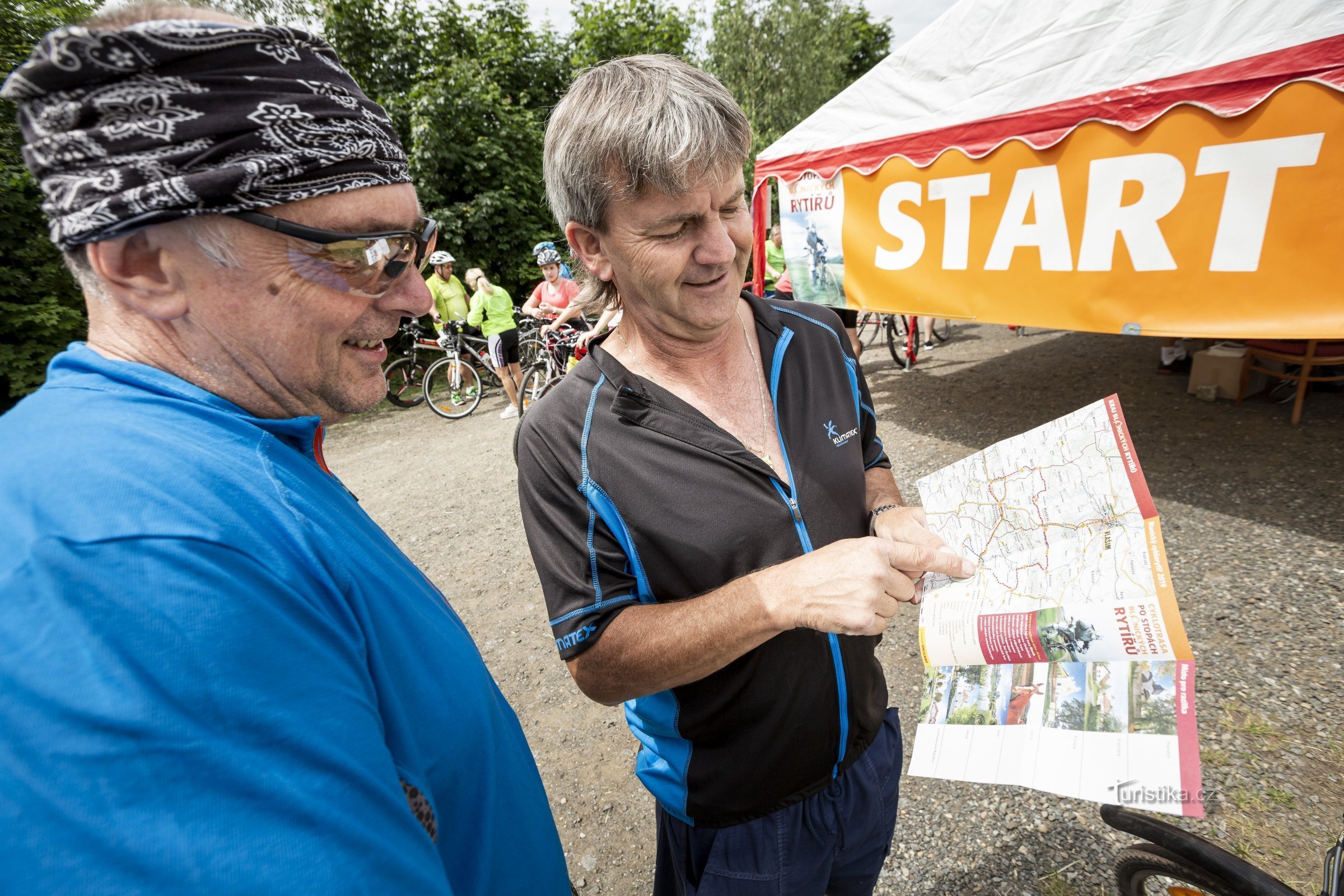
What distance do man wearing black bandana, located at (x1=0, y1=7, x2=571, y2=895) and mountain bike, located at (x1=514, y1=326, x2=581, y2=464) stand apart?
7673mm

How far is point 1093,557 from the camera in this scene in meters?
1.06

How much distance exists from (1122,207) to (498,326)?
7265mm

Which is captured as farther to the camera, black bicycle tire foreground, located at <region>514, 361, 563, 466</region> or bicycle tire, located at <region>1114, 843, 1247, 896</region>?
black bicycle tire foreground, located at <region>514, 361, 563, 466</region>

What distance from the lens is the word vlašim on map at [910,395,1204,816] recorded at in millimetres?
958

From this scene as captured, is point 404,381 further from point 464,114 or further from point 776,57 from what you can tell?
point 776,57

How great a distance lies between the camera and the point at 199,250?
29.5 inches

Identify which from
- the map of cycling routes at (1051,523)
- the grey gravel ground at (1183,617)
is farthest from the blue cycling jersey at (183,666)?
the grey gravel ground at (1183,617)

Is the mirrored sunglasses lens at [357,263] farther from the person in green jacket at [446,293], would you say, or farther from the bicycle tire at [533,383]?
the person in green jacket at [446,293]

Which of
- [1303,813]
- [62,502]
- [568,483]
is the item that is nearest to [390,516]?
[568,483]

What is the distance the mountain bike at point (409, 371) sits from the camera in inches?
394

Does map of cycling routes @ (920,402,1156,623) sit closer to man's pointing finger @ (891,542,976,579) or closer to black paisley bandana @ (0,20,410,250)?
man's pointing finger @ (891,542,976,579)

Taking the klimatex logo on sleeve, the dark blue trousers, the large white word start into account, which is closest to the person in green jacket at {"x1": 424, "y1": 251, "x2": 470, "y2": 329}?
the large white word start

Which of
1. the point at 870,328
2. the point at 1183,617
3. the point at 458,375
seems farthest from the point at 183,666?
the point at 870,328

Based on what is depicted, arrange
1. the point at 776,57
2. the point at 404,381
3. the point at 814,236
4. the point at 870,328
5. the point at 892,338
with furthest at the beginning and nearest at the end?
the point at 776,57 < the point at 404,381 < the point at 870,328 < the point at 892,338 < the point at 814,236
